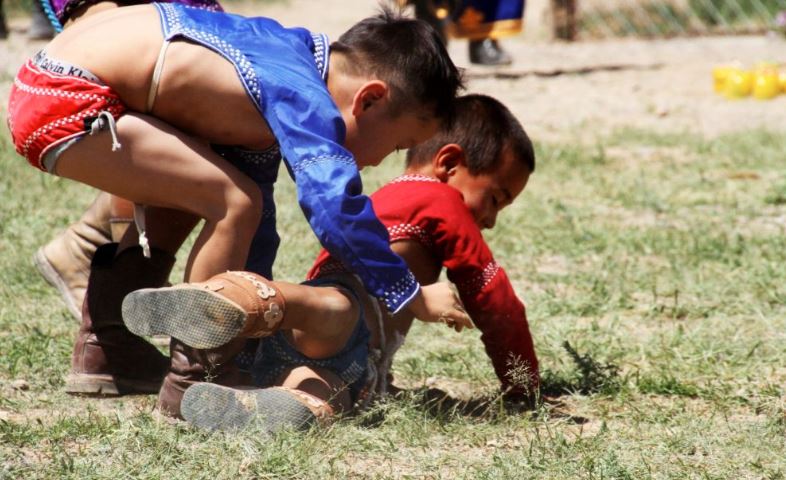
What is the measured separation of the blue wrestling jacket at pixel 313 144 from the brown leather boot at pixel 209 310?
0.18 m

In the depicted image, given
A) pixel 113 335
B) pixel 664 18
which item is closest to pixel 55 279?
pixel 113 335

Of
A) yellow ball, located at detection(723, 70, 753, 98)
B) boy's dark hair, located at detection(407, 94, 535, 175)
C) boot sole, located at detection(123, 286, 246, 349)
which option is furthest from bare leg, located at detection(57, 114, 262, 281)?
yellow ball, located at detection(723, 70, 753, 98)

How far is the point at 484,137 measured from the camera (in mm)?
3291

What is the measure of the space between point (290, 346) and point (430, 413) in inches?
14.5

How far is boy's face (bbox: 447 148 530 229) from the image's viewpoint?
3.30 meters

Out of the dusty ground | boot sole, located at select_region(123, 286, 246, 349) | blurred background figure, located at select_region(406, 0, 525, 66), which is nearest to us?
boot sole, located at select_region(123, 286, 246, 349)

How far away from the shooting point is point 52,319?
12.5 ft

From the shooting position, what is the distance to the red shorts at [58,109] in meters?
2.84

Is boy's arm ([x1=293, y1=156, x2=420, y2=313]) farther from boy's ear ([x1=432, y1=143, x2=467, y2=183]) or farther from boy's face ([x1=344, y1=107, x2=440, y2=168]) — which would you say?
boy's ear ([x1=432, y1=143, x2=467, y2=183])

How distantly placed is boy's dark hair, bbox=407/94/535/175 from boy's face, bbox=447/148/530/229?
14 millimetres

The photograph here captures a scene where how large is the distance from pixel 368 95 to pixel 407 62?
12 centimetres

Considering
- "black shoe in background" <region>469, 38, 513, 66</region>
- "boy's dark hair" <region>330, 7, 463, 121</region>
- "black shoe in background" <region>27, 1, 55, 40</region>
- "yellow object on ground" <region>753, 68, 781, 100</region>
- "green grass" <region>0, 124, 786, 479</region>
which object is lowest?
"black shoe in background" <region>469, 38, 513, 66</region>

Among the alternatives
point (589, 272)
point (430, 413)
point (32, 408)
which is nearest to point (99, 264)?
point (32, 408)

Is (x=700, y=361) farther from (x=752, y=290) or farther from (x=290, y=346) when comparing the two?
(x=290, y=346)
